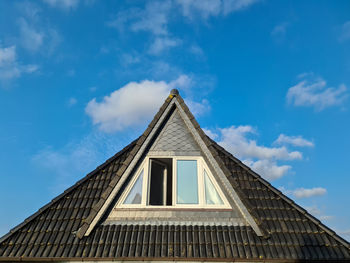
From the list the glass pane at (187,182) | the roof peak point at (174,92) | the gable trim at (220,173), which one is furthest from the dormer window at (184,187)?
the roof peak point at (174,92)

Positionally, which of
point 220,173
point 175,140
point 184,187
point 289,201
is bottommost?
point 289,201

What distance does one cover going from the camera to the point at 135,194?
6.07 m

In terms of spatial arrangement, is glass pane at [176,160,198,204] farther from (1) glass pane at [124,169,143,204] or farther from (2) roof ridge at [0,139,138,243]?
(2) roof ridge at [0,139,138,243]

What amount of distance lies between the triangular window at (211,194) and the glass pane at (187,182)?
0.85ft

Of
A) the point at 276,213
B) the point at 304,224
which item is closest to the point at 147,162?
the point at 276,213

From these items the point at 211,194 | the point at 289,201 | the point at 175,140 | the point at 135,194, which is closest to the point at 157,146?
the point at 175,140

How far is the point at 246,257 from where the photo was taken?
490 centimetres

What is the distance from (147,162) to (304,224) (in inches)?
161

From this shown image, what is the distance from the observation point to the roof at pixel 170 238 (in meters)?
4.97

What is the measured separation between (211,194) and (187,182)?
0.67 metres

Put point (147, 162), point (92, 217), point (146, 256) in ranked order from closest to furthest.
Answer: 1. point (146, 256)
2. point (92, 217)
3. point (147, 162)

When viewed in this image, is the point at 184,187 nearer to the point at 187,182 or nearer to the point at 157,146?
the point at 187,182

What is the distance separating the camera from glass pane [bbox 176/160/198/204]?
19.7ft

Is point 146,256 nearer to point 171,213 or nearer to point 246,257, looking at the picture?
point 171,213
